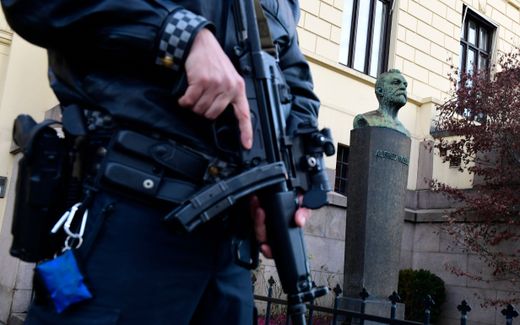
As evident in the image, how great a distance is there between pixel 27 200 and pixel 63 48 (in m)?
0.40

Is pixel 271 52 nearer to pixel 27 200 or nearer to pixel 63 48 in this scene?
pixel 63 48

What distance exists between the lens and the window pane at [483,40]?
13.7 meters

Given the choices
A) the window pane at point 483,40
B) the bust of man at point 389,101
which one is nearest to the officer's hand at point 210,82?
the bust of man at point 389,101

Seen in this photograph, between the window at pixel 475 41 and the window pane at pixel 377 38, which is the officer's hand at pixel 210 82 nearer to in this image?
the window pane at pixel 377 38

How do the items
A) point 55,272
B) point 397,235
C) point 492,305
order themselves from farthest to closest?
point 492,305, point 397,235, point 55,272

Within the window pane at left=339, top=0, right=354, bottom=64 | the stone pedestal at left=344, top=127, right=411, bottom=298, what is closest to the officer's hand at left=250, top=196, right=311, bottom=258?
the stone pedestal at left=344, top=127, right=411, bottom=298

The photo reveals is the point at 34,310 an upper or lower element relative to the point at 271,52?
lower

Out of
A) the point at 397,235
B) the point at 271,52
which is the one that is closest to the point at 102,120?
the point at 271,52

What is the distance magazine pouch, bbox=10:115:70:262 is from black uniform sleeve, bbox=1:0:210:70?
23 cm

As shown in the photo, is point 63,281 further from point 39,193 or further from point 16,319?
point 16,319

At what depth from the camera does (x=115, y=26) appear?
1326 millimetres

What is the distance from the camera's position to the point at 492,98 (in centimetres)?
854

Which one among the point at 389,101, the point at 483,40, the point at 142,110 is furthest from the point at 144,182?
the point at 483,40

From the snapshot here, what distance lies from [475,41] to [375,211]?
9278 millimetres
